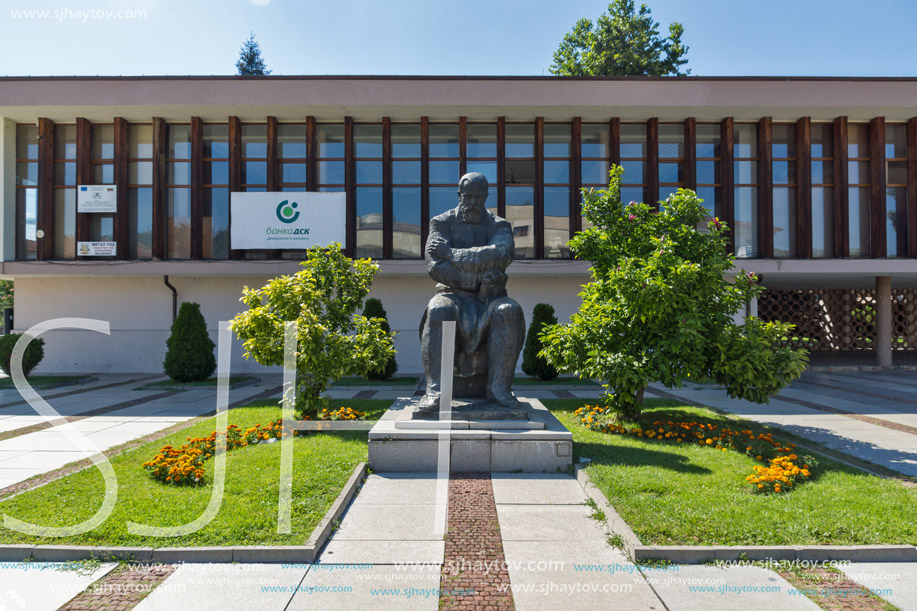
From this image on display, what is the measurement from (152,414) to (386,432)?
231 inches

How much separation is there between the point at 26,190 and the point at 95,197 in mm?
2790

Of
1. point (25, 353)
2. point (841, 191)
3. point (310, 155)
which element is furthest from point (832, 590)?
point (25, 353)

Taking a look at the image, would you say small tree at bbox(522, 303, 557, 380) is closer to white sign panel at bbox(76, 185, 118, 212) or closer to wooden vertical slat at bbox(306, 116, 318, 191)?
wooden vertical slat at bbox(306, 116, 318, 191)

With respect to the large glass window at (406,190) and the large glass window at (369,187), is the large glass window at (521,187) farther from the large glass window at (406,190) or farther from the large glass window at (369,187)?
the large glass window at (369,187)

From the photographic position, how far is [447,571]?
321 cm

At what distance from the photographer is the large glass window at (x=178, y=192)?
1603cm

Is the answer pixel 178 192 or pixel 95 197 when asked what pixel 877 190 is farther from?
pixel 95 197

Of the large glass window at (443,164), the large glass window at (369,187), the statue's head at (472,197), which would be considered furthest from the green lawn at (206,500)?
the large glass window at (443,164)

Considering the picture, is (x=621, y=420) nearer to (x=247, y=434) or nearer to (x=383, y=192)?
(x=247, y=434)

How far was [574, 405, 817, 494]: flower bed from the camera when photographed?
4531mm

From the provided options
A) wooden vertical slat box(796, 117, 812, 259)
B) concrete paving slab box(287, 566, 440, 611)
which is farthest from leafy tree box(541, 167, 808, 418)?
wooden vertical slat box(796, 117, 812, 259)

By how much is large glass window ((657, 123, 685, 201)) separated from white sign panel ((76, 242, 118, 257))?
16747 millimetres

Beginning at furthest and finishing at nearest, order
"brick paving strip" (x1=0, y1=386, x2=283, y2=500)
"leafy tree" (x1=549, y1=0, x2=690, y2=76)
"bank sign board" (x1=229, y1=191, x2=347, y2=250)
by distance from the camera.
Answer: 1. "leafy tree" (x1=549, y1=0, x2=690, y2=76)
2. "bank sign board" (x1=229, y1=191, x2=347, y2=250)
3. "brick paving strip" (x1=0, y1=386, x2=283, y2=500)

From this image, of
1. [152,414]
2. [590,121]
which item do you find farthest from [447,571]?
[590,121]
